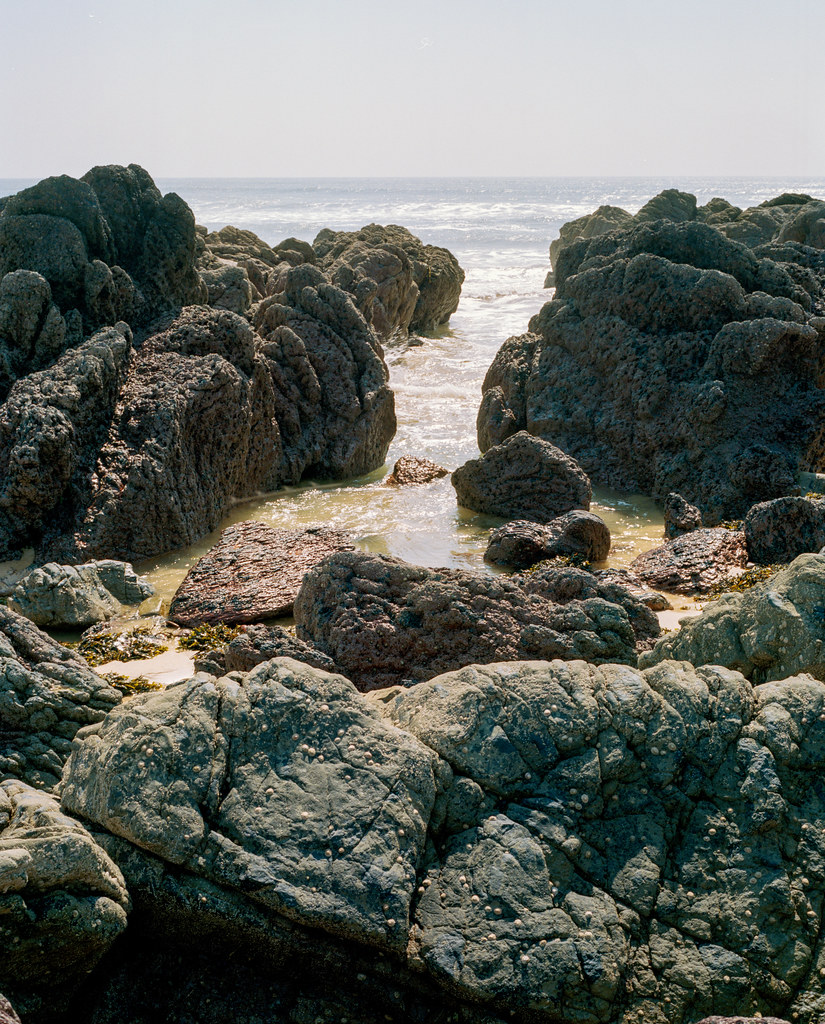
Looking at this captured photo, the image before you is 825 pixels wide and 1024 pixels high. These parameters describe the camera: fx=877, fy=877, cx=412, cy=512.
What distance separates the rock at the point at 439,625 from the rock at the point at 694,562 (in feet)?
7.08

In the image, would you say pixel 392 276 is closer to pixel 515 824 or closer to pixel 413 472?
pixel 413 472

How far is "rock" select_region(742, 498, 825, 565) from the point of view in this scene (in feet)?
26.2

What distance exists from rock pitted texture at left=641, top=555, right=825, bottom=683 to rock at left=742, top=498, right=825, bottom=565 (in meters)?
3.55

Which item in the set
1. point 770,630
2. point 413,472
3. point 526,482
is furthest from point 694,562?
point 413,472

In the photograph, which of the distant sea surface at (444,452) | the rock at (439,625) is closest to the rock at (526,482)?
the distant sea surface at (444,452)

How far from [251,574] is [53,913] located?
5.18 metres

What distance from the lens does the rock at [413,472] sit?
1159cm

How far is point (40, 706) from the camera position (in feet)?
13.9

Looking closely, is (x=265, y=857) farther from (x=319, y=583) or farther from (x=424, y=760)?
(x=319, y=583)

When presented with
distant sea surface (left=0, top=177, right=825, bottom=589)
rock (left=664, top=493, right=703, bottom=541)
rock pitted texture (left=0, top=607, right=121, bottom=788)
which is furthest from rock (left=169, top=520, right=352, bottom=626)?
rock (left=664, top=493, right=703, bottom=541)

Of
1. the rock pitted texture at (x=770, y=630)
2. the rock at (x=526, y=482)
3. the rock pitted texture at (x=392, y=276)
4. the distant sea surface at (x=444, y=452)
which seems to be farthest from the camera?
the rock pitted texture at (x=392, y=276)

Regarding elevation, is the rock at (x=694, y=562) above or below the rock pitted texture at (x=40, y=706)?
below

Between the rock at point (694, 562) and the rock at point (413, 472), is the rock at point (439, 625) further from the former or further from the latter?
the rock at point (413, 472)

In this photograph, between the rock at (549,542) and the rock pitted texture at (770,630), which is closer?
the rock pitted texture at (770,630)
